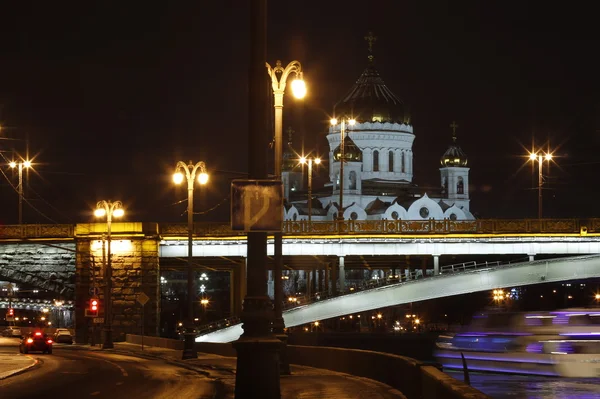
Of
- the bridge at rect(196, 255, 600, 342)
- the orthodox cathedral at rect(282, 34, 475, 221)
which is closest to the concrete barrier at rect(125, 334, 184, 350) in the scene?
the bridge at rect(196, 255, 600, 342)

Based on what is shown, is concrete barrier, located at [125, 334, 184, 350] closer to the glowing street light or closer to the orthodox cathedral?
the glowing street light

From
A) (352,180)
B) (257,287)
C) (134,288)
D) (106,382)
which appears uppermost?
(352,180)

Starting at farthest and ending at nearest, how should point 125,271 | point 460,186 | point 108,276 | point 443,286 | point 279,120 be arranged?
point 460,186 < point 443,286 < point 125,271 < point 108,276 < point 279,120

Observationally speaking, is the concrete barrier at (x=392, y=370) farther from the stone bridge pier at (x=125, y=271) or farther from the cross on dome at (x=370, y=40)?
the cross on dome at (x=370, y=40)

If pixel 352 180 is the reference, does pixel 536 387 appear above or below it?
below

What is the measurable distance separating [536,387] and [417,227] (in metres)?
55.3

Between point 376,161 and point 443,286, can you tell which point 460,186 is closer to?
point 376,161

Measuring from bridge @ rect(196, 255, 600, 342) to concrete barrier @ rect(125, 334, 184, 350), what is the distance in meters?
6.99

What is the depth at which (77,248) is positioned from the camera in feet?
279

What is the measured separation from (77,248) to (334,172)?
83.6 metres

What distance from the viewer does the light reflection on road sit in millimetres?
27359

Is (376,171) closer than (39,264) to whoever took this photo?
No

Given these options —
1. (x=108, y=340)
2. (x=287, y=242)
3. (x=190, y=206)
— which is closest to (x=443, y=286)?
(x=287, y=242)

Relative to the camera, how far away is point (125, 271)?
82375 millimetres
